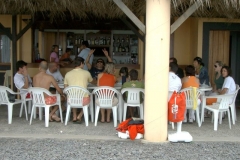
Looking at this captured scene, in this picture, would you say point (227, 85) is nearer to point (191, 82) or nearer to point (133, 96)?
point (191, 82)

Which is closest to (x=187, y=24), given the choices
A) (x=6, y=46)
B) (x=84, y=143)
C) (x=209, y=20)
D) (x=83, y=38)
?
(x=209, y=20)

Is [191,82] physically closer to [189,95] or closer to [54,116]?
[189,95]

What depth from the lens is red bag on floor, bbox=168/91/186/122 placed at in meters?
6.10

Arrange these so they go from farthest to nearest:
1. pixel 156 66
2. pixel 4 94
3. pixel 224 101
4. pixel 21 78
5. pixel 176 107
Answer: pixel 21 78, pixel 4 94, pixel 224 101, pixel 176 107, pixel 156 66

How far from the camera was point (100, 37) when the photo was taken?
43.5 ft

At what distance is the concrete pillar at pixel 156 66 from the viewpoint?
5906 mm

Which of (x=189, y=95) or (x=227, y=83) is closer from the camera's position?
(x=189, y=95)

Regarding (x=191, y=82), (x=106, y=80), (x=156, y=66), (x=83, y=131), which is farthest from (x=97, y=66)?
(x=156, y=66)

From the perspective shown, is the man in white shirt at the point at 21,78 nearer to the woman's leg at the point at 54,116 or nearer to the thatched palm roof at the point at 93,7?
the woman's leg at the point at 54,116

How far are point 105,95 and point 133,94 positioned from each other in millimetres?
510

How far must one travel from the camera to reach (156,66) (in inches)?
235

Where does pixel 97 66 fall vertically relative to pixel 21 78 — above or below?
above

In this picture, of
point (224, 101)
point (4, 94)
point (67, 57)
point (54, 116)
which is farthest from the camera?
point (67, 57)

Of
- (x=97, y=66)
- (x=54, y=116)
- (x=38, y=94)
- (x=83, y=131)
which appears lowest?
(x=83, y=131)
